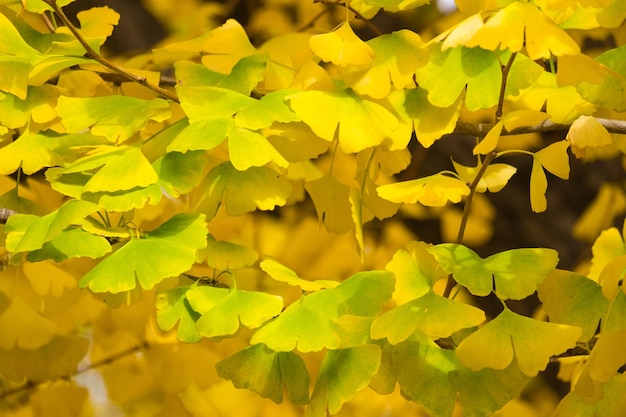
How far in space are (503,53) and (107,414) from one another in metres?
1.00

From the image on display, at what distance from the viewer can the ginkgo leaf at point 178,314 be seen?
23.2 inches

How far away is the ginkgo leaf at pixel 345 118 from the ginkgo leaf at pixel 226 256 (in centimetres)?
13

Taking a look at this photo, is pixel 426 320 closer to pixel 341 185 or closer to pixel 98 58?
pixel 341 185

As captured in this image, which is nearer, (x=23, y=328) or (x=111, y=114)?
(x=111, y=114)

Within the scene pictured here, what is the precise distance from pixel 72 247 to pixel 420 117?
0.92 ft

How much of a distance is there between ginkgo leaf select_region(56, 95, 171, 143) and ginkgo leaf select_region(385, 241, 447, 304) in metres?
0.22

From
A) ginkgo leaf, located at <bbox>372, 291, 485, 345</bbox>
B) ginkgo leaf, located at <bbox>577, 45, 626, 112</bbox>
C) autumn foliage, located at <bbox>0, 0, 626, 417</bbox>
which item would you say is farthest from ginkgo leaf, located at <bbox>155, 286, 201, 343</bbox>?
ginkgo leaf, located at <bbox>577, 45, 626, 112</bbox>

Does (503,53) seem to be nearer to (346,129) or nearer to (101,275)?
(346,129)

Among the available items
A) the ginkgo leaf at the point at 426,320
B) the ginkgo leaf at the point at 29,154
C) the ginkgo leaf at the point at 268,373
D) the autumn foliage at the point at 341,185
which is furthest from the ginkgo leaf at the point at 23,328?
the ginkgo leaf at the point at 426,320

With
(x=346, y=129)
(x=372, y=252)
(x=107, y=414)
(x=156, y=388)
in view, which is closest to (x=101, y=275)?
(x=346, y=129)

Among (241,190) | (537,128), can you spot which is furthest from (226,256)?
(537,128)

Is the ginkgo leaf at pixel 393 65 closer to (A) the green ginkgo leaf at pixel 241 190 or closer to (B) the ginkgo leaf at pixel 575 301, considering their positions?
(A) the green ginkgo leaf at pixel 241 190

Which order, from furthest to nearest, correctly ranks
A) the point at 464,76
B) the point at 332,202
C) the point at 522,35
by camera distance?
1. the point at 332,202
2. the point at 464,76
3. the point at 522,35

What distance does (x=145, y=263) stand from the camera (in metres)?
0.56
